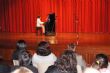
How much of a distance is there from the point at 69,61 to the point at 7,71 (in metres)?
0.81

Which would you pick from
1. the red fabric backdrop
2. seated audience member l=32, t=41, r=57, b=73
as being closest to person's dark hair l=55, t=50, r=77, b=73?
seated audience member l=32, t=41, r=57, b=73

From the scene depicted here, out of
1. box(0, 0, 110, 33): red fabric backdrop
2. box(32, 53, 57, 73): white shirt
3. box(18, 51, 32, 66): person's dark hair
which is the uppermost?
box(0, 0, 110, 33): red fabric backdrop

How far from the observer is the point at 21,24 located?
1877 centimetres

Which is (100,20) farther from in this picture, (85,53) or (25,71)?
(25,71)

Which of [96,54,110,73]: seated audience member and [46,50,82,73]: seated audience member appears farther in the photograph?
[96,54,110,73]: seated audience member

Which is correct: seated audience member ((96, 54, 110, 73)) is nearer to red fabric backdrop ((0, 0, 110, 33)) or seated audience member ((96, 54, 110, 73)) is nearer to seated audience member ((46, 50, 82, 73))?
seated audience member ((46, 50, 82, 73))

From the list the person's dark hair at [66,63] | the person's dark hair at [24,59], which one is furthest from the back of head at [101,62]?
the person's dark hair at [24,59]

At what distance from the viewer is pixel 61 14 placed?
1820cm

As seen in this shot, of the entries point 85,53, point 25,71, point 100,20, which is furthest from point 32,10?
point 25,71

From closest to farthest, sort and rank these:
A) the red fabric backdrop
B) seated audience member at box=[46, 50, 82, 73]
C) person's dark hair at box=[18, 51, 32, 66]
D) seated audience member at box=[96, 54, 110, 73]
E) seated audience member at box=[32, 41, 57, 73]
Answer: seated audience member at box=[46, 50, 82, 73], person's dark hair at box=[18, 51, 32, 66], seated audience member at box=[96, 54, 110, 73], seated audience member at box=[32, 41, 57, 73], the red fabric backdrop

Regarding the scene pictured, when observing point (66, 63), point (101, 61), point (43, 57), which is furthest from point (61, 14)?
point (66, 63)

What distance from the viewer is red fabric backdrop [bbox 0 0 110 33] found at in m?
17.7

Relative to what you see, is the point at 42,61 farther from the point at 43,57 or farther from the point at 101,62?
the point at 101,62

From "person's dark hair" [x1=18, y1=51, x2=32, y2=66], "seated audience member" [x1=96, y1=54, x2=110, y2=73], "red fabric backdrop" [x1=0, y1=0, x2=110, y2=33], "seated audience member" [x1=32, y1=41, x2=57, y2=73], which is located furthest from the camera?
"red fabric backdrop" [x1=0, y1=0, x2=110, y2=33]
